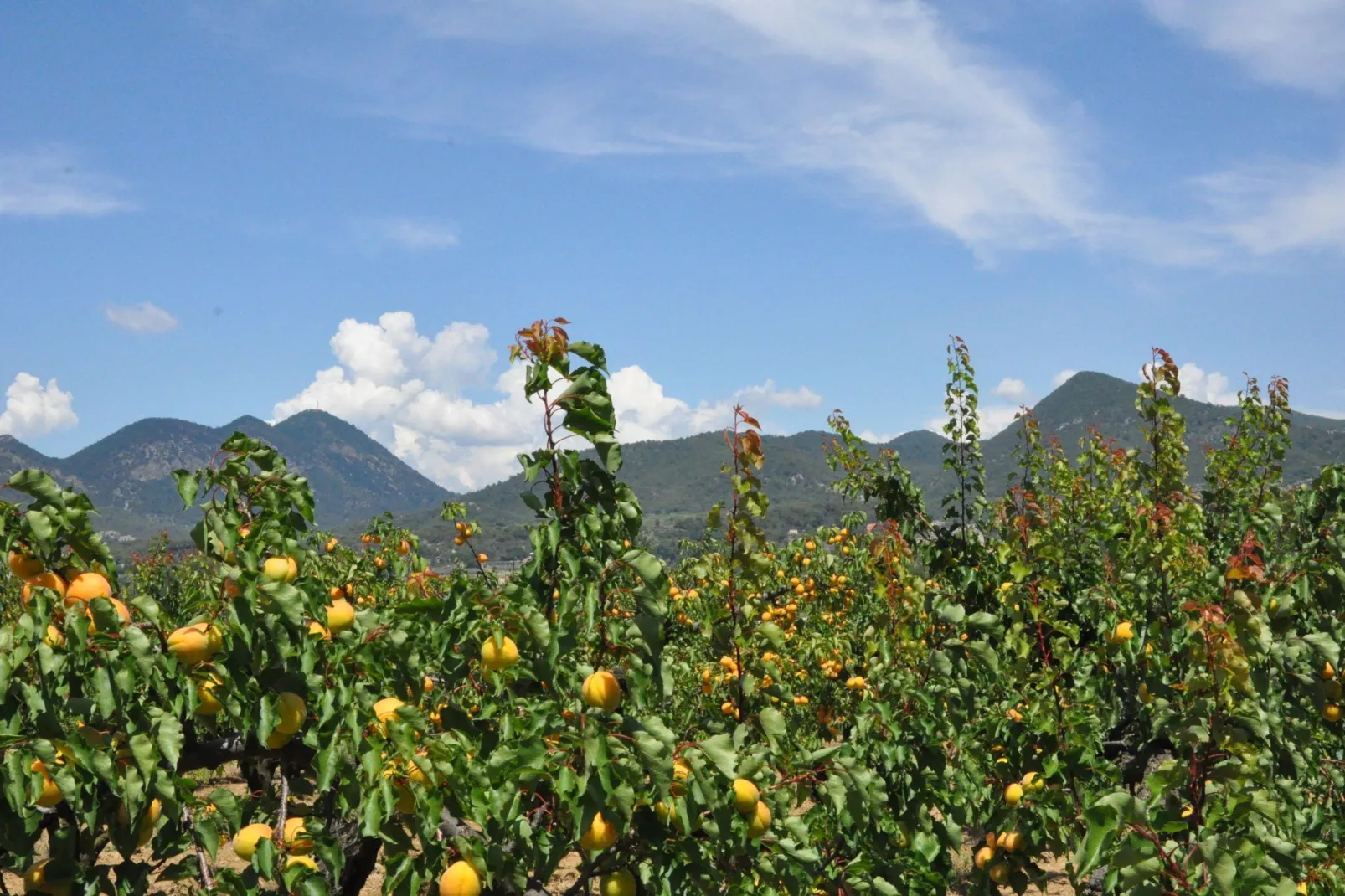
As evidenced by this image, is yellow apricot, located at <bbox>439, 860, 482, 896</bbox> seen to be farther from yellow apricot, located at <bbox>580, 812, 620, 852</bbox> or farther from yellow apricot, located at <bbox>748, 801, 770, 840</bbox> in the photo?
yellow apricot, located at <bbox>748, 801, 770, 840</bbox>

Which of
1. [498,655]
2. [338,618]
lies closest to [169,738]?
[338,618]

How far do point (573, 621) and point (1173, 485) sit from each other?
4667 mm

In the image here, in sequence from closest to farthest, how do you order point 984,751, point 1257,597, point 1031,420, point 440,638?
point 440,638, point 1257,597, point 984,751, point 1031,420

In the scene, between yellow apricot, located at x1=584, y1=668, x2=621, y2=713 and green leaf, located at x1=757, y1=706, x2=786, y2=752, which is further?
green leaf, located at x1=757, y1=706, x2=786, y2=752

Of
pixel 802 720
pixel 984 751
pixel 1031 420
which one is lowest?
pixel 802 720

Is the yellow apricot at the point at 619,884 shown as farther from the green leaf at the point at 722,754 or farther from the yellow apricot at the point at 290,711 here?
the yellow apricot at the point at 290,711

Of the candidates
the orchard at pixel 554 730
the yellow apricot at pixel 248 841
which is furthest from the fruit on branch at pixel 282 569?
the yellow apricot at pixel 248 841

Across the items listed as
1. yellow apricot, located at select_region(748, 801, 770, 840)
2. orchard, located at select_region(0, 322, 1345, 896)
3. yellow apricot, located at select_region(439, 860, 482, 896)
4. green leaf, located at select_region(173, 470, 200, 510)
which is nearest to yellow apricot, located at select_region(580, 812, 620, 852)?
orchard, located at select_region(0, 322, 1345, 896)

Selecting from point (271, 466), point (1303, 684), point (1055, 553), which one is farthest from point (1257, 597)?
point (271, 466)

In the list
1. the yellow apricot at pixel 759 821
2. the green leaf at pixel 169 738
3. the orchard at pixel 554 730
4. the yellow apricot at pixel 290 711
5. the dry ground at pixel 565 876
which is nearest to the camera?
the green leaf at pixel 169 738

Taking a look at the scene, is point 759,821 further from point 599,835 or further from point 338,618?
point 338,618

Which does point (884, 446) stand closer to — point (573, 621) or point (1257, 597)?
point (1257, 597)

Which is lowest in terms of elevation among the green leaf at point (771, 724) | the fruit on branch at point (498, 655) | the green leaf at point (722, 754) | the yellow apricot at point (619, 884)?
the yellow apricot at point (619, 884)

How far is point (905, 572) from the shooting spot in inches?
180
